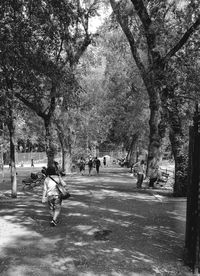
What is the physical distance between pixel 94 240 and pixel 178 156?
8612 millimetres

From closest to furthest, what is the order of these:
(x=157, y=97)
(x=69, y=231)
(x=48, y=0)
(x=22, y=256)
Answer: (x=22, y=256)
(x=48, y=0)
(x=69, y=231)
(x=157, y=97)

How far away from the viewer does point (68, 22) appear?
30.3 feet

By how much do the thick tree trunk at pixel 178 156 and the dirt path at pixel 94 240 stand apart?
2402 millimetres

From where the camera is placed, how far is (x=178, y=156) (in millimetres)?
16047

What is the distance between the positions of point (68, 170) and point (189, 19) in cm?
2221

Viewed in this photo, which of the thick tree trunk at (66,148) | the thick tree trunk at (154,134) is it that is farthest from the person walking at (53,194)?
the thick tree trunk at (66,148)

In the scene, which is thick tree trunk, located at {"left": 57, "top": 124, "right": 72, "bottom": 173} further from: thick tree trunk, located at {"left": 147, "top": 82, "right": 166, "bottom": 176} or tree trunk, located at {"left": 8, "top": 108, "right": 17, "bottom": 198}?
tree trunk, located at {"left": 8, "top": 108, "right": 17, "bottom": 198}

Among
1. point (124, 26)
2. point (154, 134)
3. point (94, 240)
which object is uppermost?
point (124, 26)

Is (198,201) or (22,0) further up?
(22,0)

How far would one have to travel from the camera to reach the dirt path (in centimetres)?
643

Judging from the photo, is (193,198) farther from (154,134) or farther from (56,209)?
(154,134)

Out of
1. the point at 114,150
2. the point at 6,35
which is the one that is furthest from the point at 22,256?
the point at 114,150

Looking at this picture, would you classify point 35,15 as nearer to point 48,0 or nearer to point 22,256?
point 48,0

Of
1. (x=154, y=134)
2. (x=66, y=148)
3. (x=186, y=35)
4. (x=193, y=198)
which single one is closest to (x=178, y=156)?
(x=186, y=35)
